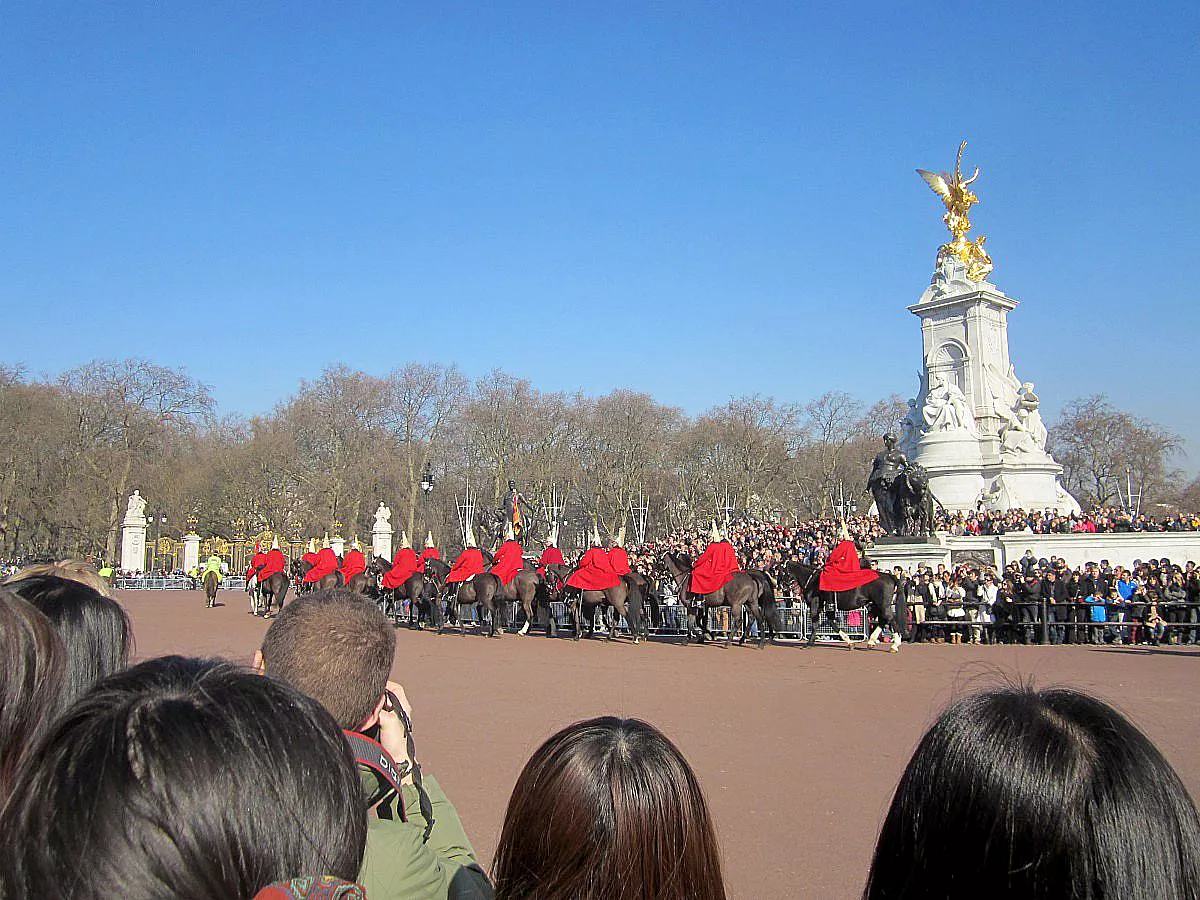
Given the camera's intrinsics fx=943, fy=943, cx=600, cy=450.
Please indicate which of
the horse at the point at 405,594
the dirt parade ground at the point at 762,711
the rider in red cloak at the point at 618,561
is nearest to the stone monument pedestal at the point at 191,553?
the horse at the point at 405,594

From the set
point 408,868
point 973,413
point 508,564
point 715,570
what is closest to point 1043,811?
point 408,868

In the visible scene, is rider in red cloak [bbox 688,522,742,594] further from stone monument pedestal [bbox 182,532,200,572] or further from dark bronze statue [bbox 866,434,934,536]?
stone monument pedestal [bbox 182,532,200,572]

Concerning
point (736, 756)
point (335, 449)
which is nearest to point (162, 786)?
point (736, 756)

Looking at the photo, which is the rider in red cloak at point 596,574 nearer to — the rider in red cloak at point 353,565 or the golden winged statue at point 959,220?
the rider in red cloak at point 353,565

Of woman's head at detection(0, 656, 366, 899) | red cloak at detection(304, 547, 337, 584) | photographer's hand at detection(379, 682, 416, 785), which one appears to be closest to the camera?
woman's head at detection(0, 656, 366, 899)

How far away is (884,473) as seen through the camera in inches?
990

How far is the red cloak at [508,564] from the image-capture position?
20.3 meters

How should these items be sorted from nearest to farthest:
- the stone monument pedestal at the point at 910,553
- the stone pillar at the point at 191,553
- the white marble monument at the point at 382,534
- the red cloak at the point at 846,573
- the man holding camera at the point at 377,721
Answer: the man holding camera at the point at 377,721, the red cloak at the point at 846,573, the stone monument pedestal at the point at 910,553, the white marble monument at the point at 382,534, the stone pillar at the point at 191,553

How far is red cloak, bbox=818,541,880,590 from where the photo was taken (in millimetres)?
17000

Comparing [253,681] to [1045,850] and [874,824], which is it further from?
[874,824]

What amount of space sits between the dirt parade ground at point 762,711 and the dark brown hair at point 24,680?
347mm

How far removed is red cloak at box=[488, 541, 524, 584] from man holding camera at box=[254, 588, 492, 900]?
17362 millimetres

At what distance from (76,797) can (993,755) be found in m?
1.27

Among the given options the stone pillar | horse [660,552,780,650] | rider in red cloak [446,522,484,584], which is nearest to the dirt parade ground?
horse [660,552,780,650]
